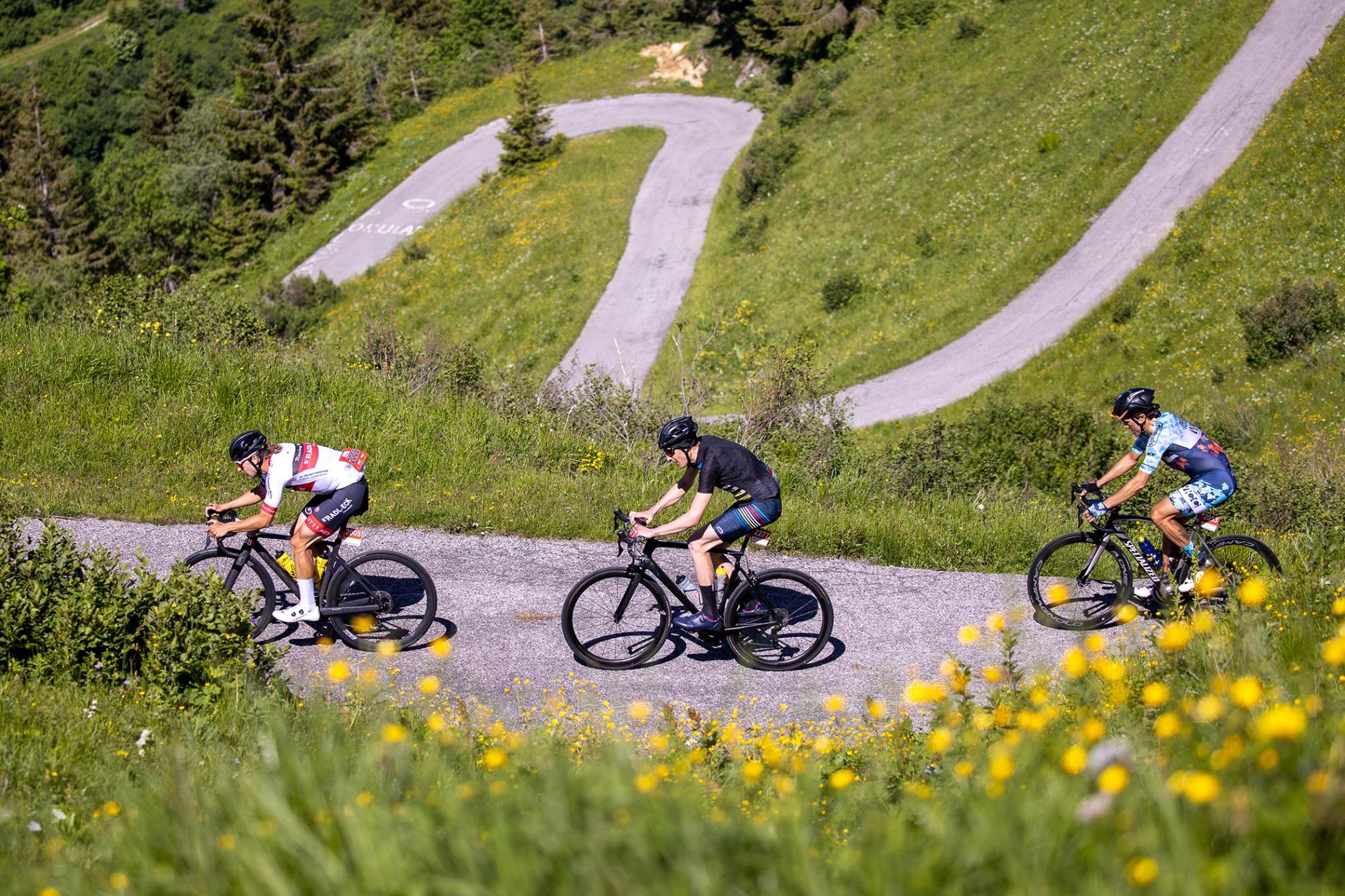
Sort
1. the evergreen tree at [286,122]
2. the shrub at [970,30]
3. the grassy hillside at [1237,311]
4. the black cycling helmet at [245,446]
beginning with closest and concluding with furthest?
the black cycling helmet at [245,446], the grassy hillside at [1237,311], the shrub at [970,30], the evergreen tree at [286,122]

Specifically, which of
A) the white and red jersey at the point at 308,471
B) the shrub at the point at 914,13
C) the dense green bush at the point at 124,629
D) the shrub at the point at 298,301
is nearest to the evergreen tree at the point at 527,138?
the shrub at the point at 298,301

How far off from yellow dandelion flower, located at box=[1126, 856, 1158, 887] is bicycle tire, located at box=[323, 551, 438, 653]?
706 cm

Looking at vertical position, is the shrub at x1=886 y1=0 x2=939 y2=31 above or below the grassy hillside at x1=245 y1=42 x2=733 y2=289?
above

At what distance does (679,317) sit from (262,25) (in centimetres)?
3168

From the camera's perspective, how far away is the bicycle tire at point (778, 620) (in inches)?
345

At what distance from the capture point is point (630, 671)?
8.91 m

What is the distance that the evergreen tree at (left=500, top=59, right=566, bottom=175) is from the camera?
45.4 meters

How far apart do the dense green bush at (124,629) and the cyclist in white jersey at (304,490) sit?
112 cm

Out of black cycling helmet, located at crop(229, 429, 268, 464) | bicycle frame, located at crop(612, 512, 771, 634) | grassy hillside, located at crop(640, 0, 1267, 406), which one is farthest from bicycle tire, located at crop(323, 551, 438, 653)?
grassy hillside, located at crop(640, 0, 1267, 406)

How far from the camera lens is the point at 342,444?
13.8 meters

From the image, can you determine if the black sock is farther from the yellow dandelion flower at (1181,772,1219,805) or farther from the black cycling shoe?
the yellow dandelion flower at (1181,772,1219,805)

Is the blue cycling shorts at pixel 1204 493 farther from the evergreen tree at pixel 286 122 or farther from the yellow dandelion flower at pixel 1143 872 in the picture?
the evergreen tree at pixel 286 122

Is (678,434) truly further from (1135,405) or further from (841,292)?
(841,292)

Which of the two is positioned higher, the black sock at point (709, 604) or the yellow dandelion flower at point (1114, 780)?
the yellow dandelion flower at point (1114, 780)
